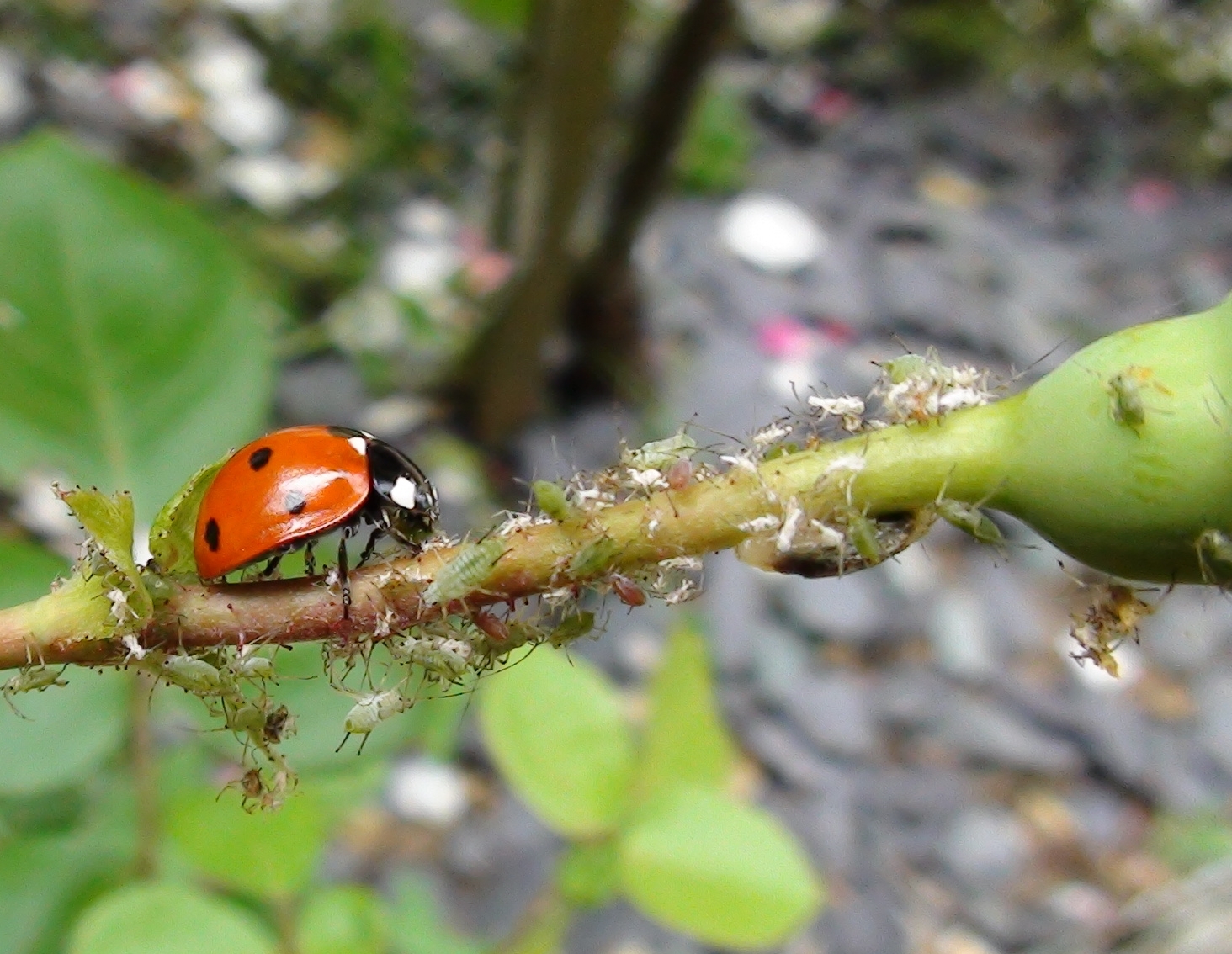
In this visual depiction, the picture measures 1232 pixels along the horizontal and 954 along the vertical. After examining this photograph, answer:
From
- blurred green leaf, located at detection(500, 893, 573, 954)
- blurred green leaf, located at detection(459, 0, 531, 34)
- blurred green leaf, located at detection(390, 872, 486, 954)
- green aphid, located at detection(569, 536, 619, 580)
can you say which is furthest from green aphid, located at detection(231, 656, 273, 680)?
blurred green leaf, located at detection(459, 0, 531, 34)

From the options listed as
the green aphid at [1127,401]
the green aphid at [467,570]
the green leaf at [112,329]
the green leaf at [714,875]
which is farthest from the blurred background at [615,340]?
the green aphid at [1127,401]

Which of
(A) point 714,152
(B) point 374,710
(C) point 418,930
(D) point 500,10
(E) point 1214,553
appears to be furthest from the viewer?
(A) point 714,152

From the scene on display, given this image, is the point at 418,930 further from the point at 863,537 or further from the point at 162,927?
the point at 863,537

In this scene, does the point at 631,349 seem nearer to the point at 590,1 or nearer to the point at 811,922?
the point at 590,1

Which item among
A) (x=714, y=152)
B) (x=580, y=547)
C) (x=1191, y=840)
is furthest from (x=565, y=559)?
(x=714, y=152)

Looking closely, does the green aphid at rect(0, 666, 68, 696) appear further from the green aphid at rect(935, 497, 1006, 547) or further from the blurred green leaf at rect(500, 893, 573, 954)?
the blurred green leaf at rect(500, 893, 573, 954)

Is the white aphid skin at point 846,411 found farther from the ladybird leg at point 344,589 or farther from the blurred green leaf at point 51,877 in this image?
the blurred green leaf at point 51,877
